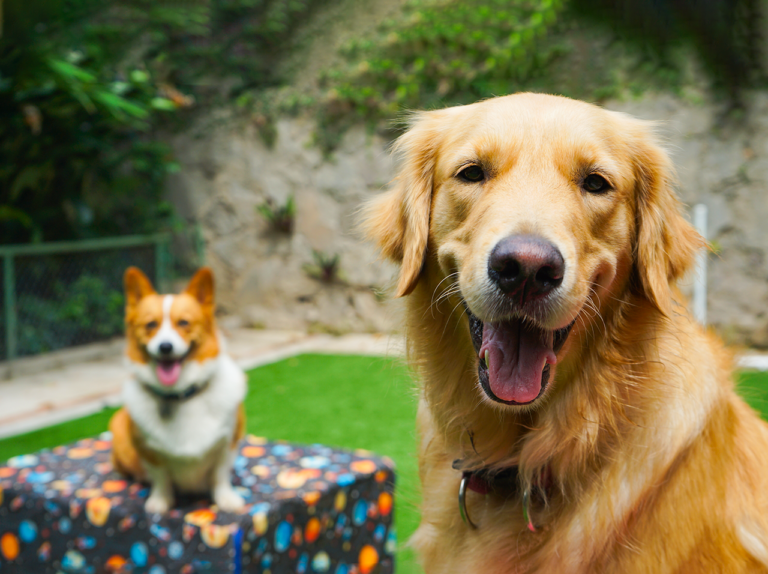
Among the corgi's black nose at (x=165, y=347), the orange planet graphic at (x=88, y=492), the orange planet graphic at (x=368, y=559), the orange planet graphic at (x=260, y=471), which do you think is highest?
the corgi's black nose at (x=165, y=347)

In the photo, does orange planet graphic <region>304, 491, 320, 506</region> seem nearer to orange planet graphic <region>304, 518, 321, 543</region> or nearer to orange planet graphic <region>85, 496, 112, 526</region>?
orange planet graphic <region>304, 518, 321, 543</region>

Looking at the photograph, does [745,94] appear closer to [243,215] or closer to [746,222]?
[746,222]

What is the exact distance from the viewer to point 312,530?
228cm

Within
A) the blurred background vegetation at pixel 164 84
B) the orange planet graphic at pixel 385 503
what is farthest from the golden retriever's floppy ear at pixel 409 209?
the blurred background vegetation at pixel 164 84

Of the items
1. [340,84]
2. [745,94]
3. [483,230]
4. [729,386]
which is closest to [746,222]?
[340,84]

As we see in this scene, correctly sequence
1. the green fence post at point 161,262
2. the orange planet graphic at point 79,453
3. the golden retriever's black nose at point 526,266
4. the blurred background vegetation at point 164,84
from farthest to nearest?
the green fence post at point 161,262, the blurred background vegetation at point 164,84, the orange planet graphic at point 79,453, the golden retriever's black nose at point 526,266

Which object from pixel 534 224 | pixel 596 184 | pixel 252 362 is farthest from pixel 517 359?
pixel 252 362

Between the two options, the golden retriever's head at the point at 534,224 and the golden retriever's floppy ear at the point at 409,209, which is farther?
the golden retriever's floppy ear at the point at 409,209

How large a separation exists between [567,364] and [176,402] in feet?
5.09

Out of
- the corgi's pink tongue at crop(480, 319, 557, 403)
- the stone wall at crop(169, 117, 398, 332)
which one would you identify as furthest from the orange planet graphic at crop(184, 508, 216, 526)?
the stone wall at crop(169, 117, 398, 332)

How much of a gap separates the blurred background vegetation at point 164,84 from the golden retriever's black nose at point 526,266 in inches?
132

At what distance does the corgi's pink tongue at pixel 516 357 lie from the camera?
1398 millimetres

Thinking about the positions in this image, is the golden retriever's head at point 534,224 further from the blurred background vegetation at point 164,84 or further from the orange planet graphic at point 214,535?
the blurred background vegetation at point 164,84

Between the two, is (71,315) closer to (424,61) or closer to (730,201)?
(424,61)
